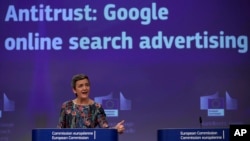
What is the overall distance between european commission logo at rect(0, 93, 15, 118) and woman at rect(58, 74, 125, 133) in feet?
8.35

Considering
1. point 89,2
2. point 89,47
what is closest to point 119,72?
point 89,47

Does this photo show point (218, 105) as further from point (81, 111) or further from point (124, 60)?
point (81, 111)

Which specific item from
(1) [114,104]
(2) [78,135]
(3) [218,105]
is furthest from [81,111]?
(3) [218,105]

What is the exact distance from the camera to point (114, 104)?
7.72 metres

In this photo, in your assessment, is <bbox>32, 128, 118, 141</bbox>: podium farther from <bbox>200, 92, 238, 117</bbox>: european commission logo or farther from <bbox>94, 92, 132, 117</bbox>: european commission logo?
<bbox>200, 92, 238, 117</bbox>: european commission logo

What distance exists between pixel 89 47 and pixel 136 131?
124cm

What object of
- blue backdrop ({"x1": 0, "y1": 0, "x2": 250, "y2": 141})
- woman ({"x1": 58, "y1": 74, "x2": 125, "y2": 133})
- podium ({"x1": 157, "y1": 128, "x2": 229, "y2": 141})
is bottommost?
podium ({"x1": 157, "y1": 128, "x2": 229, "y2": 141})

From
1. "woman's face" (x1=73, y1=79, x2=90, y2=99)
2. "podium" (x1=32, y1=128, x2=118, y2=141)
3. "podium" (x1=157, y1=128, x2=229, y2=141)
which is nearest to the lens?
"podium" (x1=32, y1=128, x2=118, y2=141)

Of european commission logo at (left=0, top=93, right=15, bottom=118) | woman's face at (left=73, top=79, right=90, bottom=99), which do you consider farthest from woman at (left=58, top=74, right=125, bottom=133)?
european commission logo at (left=0, top=93, right=15, bottom=118)

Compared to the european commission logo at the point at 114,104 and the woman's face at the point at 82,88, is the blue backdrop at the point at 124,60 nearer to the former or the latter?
the european commission logo at the point at 114,104

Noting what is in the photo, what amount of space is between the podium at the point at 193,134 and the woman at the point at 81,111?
78 centimetres

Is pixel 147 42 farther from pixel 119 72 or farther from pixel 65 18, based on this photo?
pixel 65 18

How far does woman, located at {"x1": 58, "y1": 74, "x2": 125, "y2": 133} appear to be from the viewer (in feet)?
17.4

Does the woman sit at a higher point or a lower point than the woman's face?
lower
